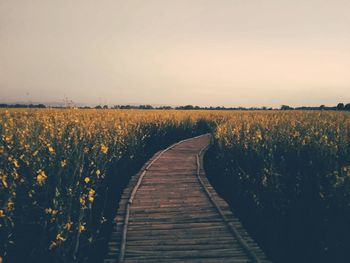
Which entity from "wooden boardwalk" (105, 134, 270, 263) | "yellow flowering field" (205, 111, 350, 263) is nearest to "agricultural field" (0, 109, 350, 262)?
"yellow flowering field" (205, 111, 350, 263)

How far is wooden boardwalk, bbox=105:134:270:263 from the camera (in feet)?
17.1

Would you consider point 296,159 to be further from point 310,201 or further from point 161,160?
point 161,160

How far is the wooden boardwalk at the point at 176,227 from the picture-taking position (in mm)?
5217

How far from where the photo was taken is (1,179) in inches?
191

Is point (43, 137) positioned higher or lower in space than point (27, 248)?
higher

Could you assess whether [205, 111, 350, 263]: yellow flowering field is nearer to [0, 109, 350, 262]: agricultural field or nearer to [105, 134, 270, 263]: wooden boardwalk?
[0, 109, 350, 262]: agricultural field

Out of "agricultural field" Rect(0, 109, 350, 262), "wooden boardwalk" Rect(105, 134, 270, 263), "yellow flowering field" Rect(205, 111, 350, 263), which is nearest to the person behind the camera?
"agricultural field" Rect(0, 109, 350, 262)

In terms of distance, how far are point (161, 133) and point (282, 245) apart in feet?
45.3

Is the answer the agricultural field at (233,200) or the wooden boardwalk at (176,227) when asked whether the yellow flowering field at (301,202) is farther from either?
the wooden boardwalk at (176,227)

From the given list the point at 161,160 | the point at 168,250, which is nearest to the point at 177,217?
the point at 168,250

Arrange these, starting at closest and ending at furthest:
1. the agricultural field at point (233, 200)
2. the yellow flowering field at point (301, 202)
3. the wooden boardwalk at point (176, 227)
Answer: the agricultural field at point (233, 200) → the yellow flowering field at point (301, 202) → the wooden boardwalk at point (176, 227)

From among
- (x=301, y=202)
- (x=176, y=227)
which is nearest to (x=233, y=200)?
(x=176, y=227)

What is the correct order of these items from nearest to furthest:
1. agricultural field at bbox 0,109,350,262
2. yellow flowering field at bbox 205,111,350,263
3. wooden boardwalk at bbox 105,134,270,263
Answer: agricultural field at bbox 0,109,350,262 → yellow flowering field at bbox 205,111,350,263 → wooden boardwalk at bbox 105,134,270,263

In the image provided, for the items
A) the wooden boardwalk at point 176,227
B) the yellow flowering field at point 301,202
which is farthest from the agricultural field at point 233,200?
the wooden boardwalk at point 176,227
